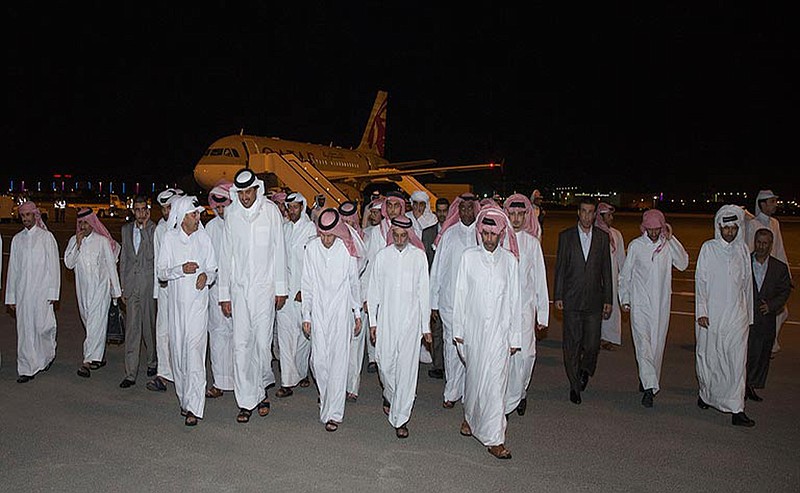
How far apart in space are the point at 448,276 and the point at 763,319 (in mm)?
3106

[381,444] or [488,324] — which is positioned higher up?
[488,324]

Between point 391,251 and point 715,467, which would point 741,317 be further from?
point 391,251

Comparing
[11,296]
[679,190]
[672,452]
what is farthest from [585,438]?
[679,190]

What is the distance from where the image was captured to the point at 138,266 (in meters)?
7.59

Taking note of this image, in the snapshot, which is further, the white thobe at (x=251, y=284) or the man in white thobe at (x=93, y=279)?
the man in white thobe at (x=93, y=279)

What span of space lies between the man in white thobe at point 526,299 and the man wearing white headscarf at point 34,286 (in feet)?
16.0

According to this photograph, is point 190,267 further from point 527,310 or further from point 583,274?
point 583,274

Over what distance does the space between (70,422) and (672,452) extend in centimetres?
492

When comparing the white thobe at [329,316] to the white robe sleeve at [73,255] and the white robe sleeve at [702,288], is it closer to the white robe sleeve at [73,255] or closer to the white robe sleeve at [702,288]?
the white robe sleeve at [73,255]

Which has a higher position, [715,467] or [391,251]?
[391,251]

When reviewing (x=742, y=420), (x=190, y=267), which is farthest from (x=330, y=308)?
(x=742, y=420)

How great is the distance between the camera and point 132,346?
747cm

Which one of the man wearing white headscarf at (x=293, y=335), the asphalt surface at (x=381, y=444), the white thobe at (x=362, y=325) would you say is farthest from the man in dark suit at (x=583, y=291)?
the man wearing white headscarf at (x=293, y=335)

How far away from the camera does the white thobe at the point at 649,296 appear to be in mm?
7020
